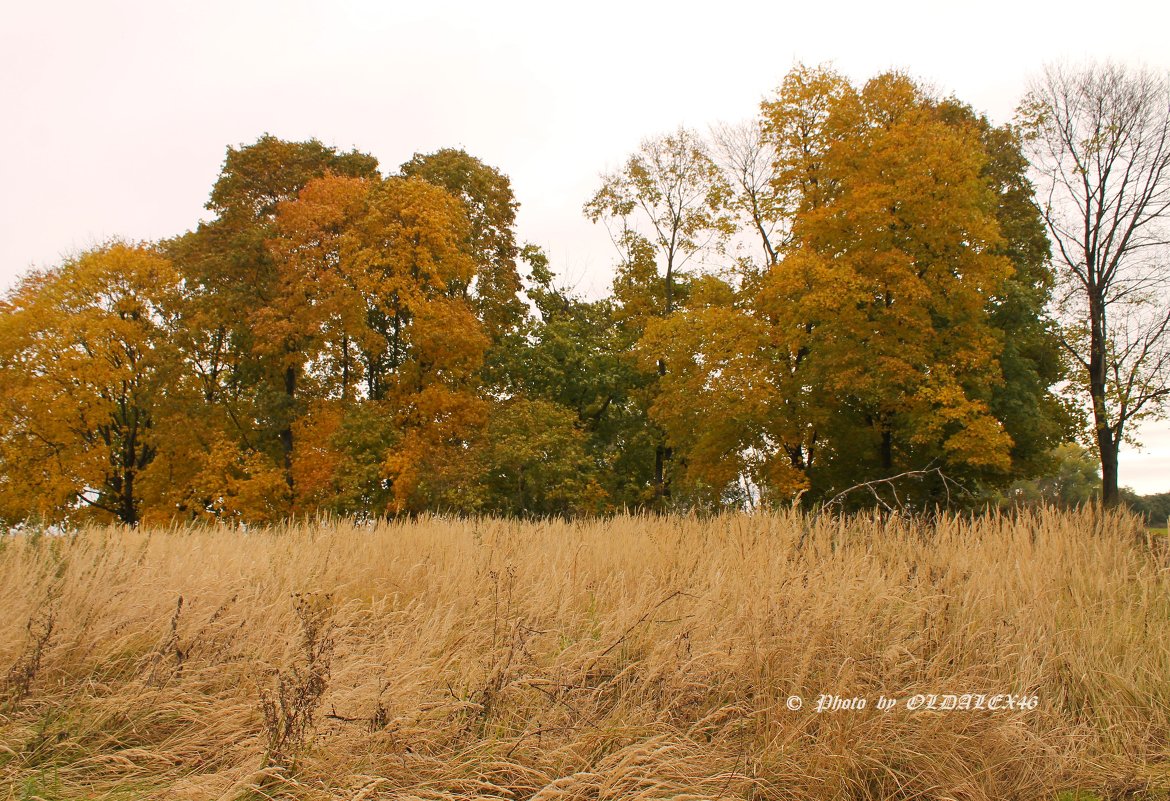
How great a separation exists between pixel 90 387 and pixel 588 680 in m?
22.0

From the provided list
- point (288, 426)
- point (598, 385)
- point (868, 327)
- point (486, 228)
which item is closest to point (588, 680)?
point (868, 327)

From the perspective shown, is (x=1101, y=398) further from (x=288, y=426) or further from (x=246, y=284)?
(x=246, y=284)

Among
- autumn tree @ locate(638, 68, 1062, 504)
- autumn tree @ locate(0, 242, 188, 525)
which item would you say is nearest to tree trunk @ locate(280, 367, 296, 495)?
autumn tree @ locate(0, 242, 188, 525)

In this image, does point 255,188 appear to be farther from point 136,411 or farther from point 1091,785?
point 1091,785

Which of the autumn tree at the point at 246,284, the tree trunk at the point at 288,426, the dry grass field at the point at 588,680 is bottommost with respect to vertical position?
the dry grass field at the point at 588,680

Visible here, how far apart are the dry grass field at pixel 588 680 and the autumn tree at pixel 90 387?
16576 mm

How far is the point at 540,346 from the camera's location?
953 inches

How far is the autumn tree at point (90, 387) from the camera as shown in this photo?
20953 mm

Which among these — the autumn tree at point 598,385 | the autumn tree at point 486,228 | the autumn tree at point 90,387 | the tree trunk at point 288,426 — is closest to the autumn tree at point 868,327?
the autumn tree at point 598,385

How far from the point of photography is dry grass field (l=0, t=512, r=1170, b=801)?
3.81m

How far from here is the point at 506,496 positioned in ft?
64.1

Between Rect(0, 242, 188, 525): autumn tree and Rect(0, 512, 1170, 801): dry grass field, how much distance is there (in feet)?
54.4

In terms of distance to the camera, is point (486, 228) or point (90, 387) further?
point (486, 228)

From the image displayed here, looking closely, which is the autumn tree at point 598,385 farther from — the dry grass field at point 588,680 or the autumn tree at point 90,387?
the dry grass field at point 588,680
